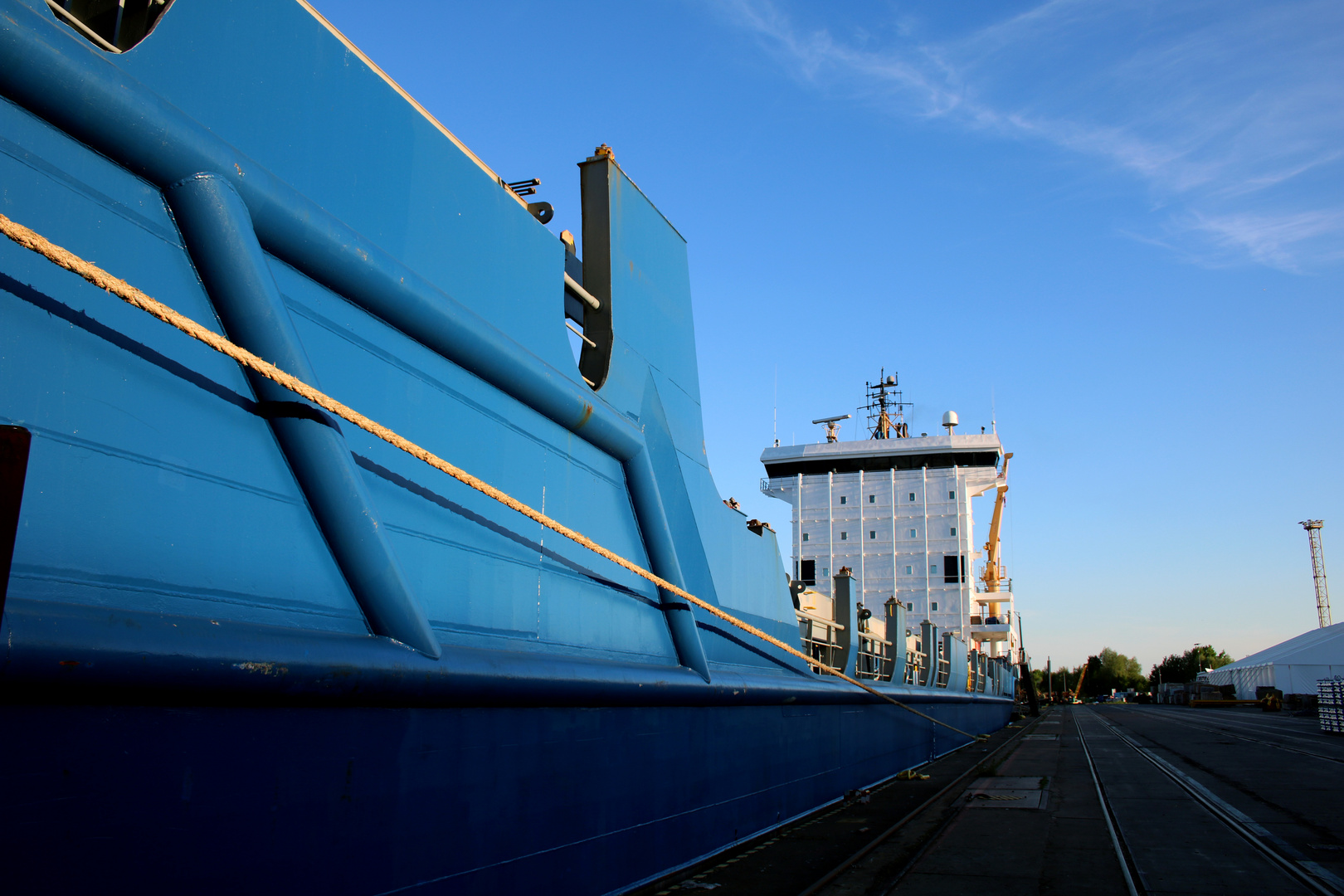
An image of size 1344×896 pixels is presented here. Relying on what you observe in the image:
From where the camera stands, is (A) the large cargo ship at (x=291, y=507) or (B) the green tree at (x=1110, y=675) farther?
(B) the green tree at (x=1110, y=675)

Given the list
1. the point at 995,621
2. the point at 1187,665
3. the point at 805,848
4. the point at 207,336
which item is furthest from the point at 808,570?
the point at 1187,665

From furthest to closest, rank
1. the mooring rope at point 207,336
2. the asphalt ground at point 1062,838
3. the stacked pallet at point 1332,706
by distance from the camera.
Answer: the stacked pallet at point 1332,706
the asphalt ground at point 1062,838
the mooring rope at point 207,336

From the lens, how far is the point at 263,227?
3.06 meters

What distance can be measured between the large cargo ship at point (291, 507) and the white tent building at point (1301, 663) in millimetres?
61582

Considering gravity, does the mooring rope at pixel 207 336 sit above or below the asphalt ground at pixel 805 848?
above

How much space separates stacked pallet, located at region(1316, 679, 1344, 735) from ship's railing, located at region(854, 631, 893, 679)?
18519mm

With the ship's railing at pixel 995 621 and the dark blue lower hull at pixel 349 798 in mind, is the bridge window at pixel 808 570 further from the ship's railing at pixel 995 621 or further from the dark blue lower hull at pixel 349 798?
the dark blue lower hull at pixel 349 798

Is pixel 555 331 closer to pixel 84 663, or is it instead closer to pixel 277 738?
pixel 277 738

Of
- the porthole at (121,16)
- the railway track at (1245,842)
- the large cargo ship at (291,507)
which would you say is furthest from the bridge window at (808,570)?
the porthole at (121,16)

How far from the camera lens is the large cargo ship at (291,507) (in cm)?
229

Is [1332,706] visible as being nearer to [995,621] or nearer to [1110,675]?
[995,621]

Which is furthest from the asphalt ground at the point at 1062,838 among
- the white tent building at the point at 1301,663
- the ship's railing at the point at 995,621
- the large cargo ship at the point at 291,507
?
the white tent building at the point at 1301,663

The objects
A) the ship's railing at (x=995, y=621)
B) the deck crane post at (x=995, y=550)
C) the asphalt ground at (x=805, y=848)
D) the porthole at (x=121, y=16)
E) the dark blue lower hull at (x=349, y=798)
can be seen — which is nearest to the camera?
the dark blue lower hull at (x=349, y=798)

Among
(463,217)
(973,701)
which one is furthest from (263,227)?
(973,701)
